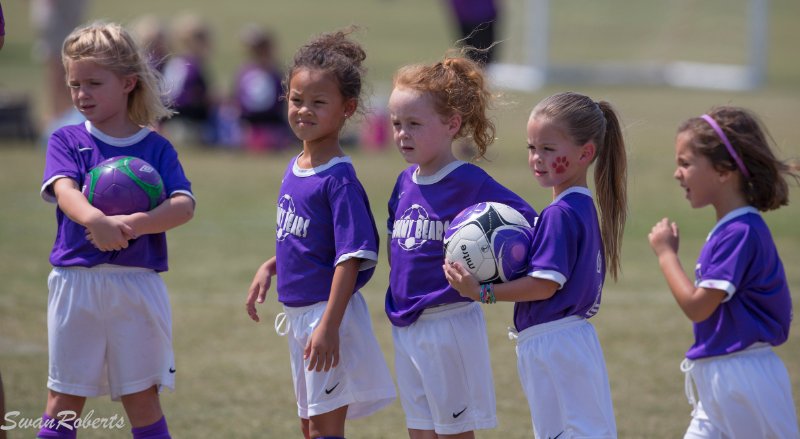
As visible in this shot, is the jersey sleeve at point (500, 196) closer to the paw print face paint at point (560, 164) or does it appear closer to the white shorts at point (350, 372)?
the paw print face paint at point (560, 164)

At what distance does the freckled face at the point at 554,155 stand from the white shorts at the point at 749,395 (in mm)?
858

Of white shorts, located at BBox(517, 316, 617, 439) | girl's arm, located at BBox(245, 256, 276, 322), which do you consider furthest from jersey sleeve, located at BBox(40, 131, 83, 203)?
white shorts, located at BBox(517, 316, 617, 439)

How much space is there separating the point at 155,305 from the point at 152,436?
0.54 meters

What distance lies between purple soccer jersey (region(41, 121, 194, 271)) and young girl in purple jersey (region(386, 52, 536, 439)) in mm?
1013

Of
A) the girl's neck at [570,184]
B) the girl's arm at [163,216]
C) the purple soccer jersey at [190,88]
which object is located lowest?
→ the girl's arm at [163,216]

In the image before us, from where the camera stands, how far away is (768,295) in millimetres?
3969

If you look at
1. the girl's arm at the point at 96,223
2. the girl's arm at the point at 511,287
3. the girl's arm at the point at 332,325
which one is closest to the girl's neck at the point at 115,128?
the girl's arm at the point at 96,223

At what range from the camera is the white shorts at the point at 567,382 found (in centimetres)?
393

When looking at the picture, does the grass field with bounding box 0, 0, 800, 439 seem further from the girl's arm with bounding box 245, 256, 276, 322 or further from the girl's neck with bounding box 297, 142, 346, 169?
the girl's arm with bounding box 245, 256, 276, 322

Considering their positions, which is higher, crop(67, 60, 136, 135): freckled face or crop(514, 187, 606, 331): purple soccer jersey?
crop(67, 60, 136, 135): freckled face

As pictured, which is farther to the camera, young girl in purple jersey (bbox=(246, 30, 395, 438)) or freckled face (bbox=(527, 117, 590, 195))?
young girl in purple jersey (bbox=(246, 30, 395, 438))

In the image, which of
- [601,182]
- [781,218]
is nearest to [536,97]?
[781,218]

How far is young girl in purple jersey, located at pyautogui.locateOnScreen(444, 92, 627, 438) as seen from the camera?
12.9 feet

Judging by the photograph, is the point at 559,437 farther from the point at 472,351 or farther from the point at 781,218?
the point at 781,218
